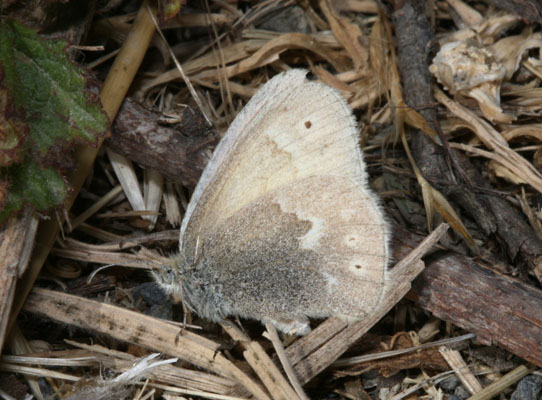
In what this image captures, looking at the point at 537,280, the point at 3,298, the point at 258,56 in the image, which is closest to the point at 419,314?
the point at 537,280

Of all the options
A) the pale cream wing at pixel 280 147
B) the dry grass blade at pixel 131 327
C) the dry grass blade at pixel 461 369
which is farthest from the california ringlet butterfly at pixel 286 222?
the dry grass blade at pixel 461 369

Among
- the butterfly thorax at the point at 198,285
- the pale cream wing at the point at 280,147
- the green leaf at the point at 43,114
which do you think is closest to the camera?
the pale cream wing at the point at 280,147

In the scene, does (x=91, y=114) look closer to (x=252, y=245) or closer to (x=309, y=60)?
(x=252, y=245)

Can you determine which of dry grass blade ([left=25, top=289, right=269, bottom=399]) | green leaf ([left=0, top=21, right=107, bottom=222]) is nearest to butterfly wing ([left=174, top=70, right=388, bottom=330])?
dry grass blade ([left=25, top=289, right=269, bottom=399])

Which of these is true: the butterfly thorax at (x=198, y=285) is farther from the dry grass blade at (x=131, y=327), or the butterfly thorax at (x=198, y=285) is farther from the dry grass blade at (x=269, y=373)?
the dry grass blade at (x=269, y=373)

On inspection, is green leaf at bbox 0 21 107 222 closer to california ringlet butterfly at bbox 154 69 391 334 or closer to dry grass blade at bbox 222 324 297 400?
california ringlet butterfly at bbox 154 69 391 334

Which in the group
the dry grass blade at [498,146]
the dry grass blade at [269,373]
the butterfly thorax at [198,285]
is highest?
the dry grass blade at [498,146]

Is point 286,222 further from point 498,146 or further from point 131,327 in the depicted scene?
point 498,146
